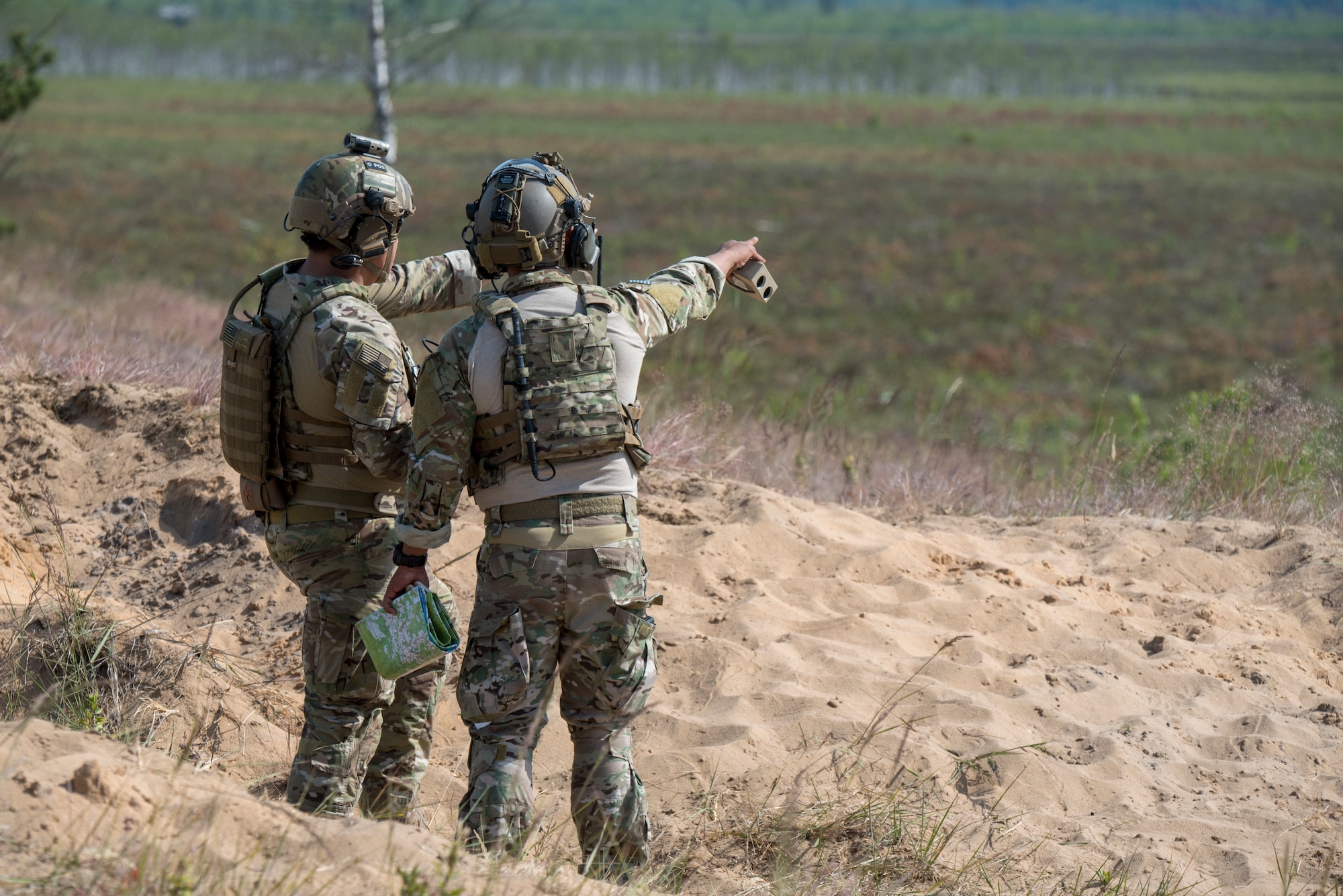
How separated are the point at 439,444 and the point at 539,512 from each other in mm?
337

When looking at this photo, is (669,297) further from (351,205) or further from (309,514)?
(309,514)

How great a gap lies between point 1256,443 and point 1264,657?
235cm

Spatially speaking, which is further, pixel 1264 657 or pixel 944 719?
pixel 1264 657

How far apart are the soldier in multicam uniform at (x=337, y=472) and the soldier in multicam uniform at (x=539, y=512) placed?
0.28m

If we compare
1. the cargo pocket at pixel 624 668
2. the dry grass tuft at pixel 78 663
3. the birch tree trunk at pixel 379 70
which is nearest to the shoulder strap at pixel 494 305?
the cargo pocket at pixel 624 668

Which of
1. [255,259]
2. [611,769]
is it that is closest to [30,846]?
[611,769]

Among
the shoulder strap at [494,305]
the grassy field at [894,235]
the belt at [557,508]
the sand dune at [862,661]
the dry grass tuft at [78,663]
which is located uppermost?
the shoulder strap at [494,305]

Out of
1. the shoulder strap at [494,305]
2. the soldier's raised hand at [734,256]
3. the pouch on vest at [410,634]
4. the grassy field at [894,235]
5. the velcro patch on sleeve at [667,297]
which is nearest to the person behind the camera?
the pouch on vest at [410,634]

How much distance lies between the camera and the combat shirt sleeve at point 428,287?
3.90 metres

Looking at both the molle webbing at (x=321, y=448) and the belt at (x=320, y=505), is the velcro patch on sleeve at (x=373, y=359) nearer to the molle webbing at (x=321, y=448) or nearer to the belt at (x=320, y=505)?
the molle webbing at (x=321, y=448)

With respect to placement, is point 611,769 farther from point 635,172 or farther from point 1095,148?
point 1095,148

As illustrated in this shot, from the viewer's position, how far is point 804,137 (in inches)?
2650

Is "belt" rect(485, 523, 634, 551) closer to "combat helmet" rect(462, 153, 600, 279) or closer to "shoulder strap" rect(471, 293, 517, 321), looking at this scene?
"shoulder strap" rect(471, 293, 517, 321)

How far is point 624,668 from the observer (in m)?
3.34
